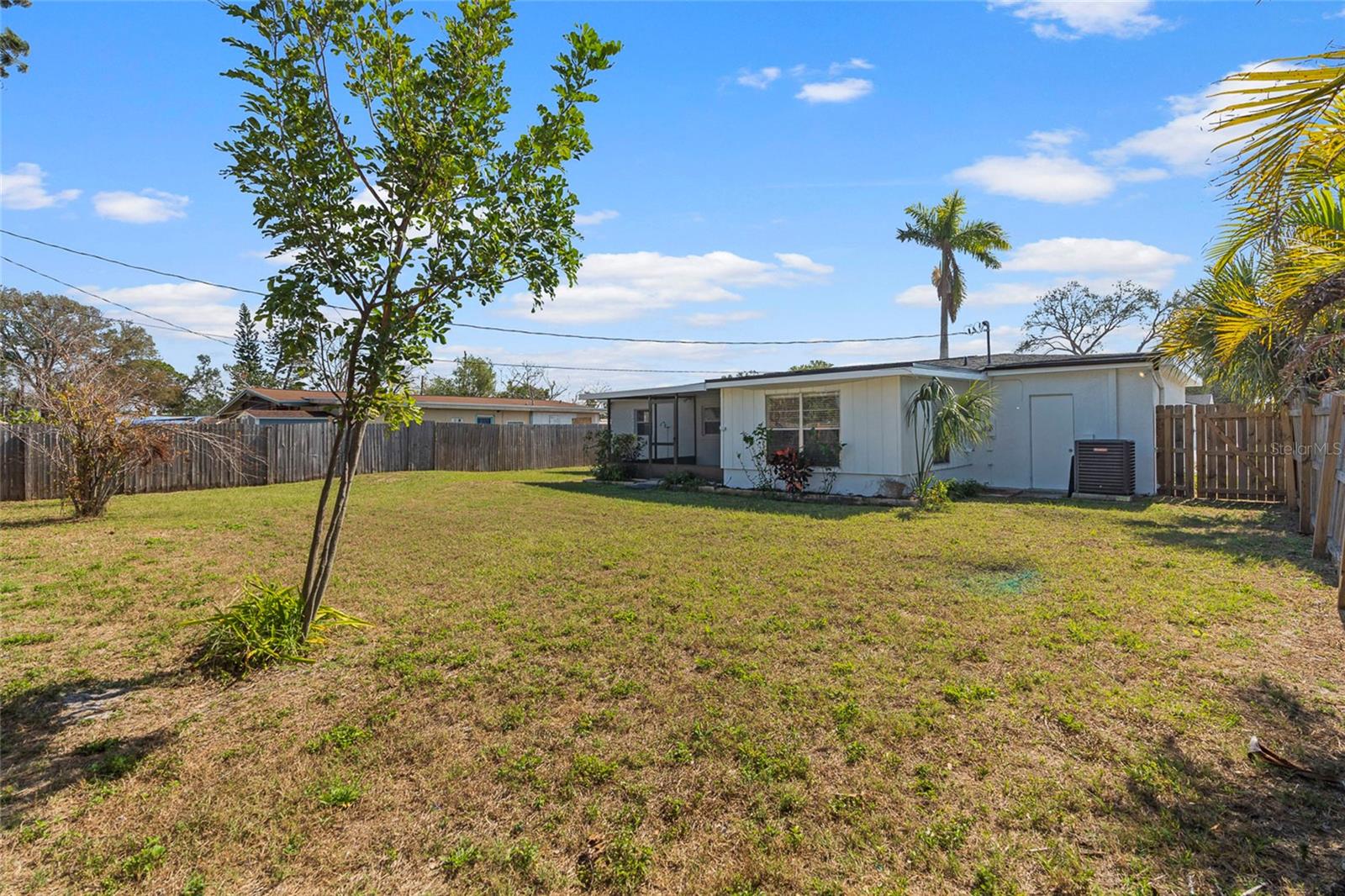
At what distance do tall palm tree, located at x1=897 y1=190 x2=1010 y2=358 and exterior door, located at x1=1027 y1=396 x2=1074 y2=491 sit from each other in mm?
10261

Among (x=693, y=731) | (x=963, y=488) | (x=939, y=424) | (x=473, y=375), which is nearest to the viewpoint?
(x=693, y=731)

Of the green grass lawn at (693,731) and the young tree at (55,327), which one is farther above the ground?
the young tree at (55,327)

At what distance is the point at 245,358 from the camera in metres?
49.9

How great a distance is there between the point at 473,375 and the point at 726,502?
34632 mm

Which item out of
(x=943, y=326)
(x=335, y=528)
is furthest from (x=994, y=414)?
(x=335, y=528)

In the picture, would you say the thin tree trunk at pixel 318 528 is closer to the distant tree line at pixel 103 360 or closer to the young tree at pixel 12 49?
the distant tree line at pixel 103 360

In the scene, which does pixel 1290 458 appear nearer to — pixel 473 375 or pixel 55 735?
pixel 55 735

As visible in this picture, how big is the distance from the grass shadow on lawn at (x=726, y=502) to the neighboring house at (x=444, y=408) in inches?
493

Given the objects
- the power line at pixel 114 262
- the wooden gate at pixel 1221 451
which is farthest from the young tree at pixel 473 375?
the wooden gate at pixel 1221 451

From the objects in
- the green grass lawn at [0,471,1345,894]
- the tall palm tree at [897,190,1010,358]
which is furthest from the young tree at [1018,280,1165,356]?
the green grass lawn at [0,471,1345,894]

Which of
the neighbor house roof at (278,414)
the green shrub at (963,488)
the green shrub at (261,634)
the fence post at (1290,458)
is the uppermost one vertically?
the neighbor house roof at (278,414)

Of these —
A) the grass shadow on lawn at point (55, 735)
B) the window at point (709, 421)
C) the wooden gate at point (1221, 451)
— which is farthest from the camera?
the window at point (709, 421)

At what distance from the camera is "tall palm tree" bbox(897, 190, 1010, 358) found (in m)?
22.3

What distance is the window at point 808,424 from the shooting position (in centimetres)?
1302
